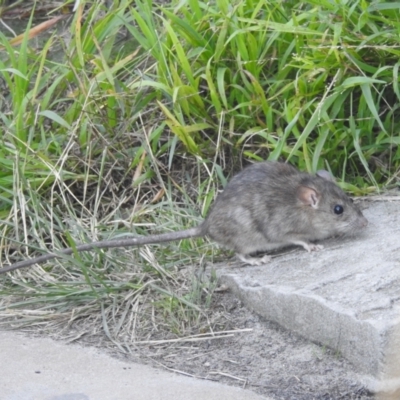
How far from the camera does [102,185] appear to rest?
19.0 feet

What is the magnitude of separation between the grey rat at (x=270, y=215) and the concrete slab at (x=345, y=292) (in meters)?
0.09

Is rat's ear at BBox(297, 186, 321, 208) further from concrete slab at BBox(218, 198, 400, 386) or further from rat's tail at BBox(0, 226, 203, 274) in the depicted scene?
rat's tail at BBox(0, 226, 203, 274)

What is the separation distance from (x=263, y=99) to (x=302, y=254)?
94 centimetres

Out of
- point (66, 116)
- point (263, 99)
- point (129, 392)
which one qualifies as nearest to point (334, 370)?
point (129, 392)

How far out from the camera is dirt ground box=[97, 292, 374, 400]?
3982 millimetres

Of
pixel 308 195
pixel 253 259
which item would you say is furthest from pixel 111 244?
pixel 308 195

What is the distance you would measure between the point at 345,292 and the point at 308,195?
0.93 metres

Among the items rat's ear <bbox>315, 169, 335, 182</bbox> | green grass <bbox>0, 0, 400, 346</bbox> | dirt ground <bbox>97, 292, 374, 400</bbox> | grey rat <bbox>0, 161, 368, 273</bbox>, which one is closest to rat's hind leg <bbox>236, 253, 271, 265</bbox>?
grey rat <bbox>0, 161, 368, 273</bbox>

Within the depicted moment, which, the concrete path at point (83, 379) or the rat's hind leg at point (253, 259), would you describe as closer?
the concrete path at point (83, 379)

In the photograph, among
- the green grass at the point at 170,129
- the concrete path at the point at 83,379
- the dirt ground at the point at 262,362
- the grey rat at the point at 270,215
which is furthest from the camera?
the green grass at the point at 170,129

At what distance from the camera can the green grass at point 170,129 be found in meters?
5.14

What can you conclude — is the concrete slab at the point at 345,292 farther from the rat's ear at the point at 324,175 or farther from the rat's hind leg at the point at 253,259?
the rat's ear at the point at 324,175

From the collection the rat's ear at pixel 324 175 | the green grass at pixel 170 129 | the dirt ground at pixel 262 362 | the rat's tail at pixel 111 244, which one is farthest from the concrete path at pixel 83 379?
the rat's ear at pixel 324 175

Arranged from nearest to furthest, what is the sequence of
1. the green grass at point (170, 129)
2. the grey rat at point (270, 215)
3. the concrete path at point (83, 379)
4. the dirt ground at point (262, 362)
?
the concrete path at point (83, 379) → the dirt ground at point (262, 362) → the grey rat at point (270, 215) → the green grass at point (170, 129)
